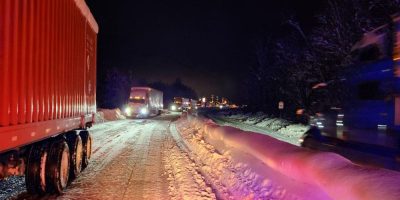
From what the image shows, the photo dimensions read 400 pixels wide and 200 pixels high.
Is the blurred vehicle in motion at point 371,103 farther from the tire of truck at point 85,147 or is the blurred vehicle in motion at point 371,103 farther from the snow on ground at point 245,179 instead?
the tire of truck at point 85,147

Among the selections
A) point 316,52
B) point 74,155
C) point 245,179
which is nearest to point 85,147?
point 74,155

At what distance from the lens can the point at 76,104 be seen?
11031mm

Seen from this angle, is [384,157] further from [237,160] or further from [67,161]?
[67,161]

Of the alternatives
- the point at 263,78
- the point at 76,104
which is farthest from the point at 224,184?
the point at 263,78

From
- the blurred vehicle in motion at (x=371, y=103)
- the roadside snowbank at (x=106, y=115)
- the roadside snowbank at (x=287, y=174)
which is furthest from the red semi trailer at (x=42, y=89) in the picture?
the roadside snowbank at (x=106, y=115)

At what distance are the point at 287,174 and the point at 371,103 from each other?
8.34ft

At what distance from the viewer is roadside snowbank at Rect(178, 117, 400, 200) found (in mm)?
5324

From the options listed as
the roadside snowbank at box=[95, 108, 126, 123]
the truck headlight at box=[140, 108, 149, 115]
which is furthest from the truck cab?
the truck headlight at box=[140, 108, 149, 115]

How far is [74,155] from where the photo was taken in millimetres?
10438

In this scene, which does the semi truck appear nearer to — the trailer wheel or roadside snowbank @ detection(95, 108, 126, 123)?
roadside snowbank @ detection(95, 108, 126, 123)

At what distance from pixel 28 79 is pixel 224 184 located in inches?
184

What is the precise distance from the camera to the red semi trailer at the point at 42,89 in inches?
236

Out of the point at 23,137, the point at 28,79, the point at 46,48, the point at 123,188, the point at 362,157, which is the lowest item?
the point at 123,188

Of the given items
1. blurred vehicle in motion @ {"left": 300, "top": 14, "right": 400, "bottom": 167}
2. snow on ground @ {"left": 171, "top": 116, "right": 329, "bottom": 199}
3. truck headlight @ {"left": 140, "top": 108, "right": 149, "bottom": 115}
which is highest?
blurred vehicle in motion @ {"left": 300, "top": 14, "right": 400, "bottom": 167}
